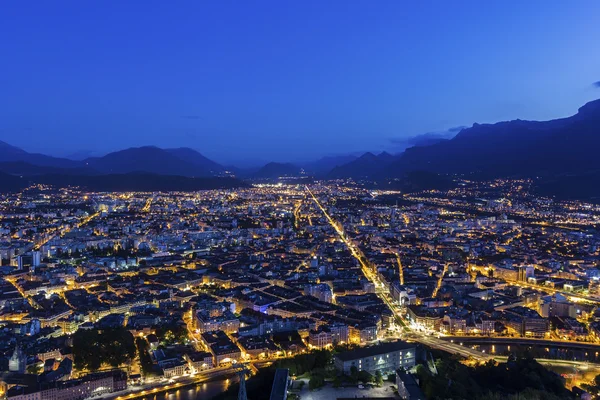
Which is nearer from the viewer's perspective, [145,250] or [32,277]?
[32,277]

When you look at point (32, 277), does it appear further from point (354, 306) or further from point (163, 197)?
point (163, 197)

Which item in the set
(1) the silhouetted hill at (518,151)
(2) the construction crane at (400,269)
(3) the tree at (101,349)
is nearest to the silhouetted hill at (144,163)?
(1) the silhouetted hill at (518,151)

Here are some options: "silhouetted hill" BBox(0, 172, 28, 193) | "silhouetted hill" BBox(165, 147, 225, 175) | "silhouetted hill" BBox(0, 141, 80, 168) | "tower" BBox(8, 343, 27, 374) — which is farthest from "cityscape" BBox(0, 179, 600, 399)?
"silhouetted hill" BBox(165, 147, 225, 175)

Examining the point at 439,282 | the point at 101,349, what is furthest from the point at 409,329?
the point at 101,349

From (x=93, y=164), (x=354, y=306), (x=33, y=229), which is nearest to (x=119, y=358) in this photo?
(x=354, y=306)

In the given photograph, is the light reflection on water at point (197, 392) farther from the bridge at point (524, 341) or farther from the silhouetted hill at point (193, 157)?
the silhouetted hill at point (193, 157)

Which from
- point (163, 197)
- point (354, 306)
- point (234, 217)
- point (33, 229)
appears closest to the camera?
point (354, 306)
